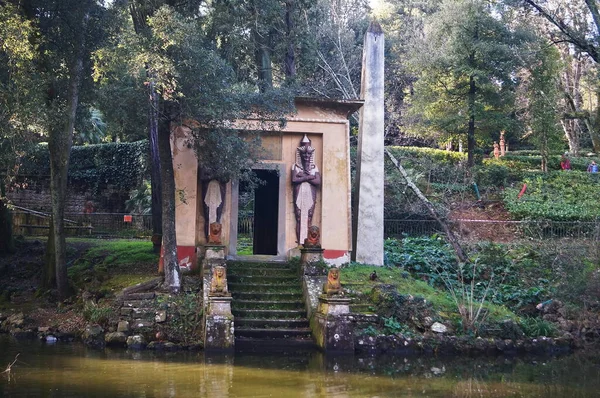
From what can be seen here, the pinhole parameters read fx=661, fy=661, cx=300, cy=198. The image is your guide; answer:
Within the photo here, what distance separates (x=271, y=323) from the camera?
44.4 ft

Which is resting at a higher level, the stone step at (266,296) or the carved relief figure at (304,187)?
the carved relief figure at (304,187)

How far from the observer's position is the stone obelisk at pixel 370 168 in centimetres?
1772

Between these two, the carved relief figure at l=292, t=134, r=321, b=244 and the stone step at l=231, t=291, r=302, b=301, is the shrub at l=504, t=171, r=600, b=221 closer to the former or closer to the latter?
the carved relief figure at l=292, t=134, r=321, b=244

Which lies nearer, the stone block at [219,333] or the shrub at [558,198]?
the stone block at [219,333]

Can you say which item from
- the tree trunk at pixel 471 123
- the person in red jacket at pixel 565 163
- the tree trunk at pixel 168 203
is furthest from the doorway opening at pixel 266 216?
the person in red jacket at pixel 565 163

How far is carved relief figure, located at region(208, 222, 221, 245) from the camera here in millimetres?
14383

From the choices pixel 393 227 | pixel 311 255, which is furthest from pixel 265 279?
pixel 393 227

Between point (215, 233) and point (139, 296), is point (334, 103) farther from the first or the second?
point (139, 296)

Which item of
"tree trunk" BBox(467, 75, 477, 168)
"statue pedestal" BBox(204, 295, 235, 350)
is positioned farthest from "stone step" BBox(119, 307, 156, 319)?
"tree trunk" BBox(467, 75, 477, 168)

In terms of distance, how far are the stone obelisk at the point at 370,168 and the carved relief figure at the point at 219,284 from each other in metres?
5.71

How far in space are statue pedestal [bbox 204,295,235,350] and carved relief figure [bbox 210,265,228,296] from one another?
10 cm

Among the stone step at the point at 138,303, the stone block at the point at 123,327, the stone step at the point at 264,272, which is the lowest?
the stone block at the point at 123,327

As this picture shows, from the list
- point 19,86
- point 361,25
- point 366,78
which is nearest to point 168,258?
point 19,86

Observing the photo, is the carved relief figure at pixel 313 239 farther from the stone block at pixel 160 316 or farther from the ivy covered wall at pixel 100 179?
the ivy covered wall at pixel 100 179
